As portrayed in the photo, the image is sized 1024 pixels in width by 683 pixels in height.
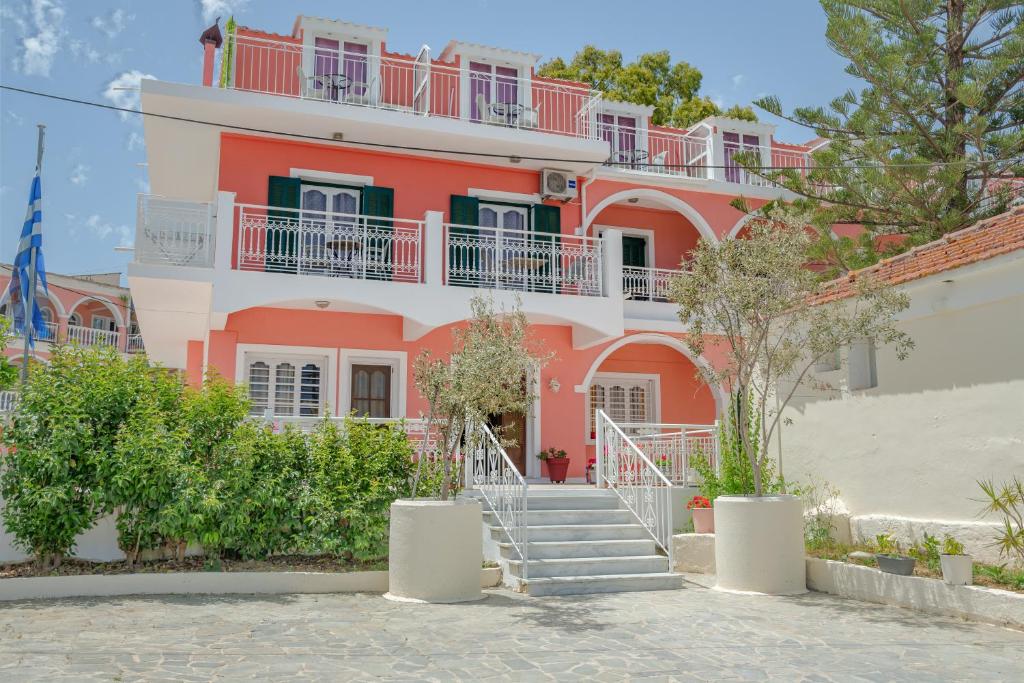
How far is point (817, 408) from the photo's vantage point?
1102cm

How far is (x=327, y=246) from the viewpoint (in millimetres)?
14227

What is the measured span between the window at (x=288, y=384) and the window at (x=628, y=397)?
5939mm

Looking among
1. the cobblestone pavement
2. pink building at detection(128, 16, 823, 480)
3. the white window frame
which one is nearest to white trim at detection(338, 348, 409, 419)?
pink building at detection(128, 16, 823, 480)

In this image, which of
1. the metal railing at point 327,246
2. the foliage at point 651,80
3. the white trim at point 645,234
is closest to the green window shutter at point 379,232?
the metal railing at point 327,246

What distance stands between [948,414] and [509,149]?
30.4 ft

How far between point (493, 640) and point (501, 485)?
3.71 metres

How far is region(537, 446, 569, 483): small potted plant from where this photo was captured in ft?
49.6

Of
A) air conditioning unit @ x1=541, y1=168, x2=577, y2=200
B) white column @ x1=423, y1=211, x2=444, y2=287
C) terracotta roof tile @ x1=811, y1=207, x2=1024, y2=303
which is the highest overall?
air conditioning unit @ x1=541, y1=168, x2=577, y2=200

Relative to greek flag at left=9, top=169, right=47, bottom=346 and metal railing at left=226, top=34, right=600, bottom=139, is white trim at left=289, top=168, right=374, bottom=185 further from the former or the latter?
greek flag at left=9, top=169, right=47, bottom=346

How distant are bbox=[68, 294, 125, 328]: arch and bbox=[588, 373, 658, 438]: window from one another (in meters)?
26.1

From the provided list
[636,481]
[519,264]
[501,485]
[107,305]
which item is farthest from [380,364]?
[107,305]

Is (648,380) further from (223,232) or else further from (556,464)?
(223,232)

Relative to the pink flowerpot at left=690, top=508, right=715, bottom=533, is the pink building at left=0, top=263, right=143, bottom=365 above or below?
above

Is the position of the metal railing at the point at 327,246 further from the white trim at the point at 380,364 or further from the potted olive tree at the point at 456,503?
the potted olive tree at the point at 456,503
